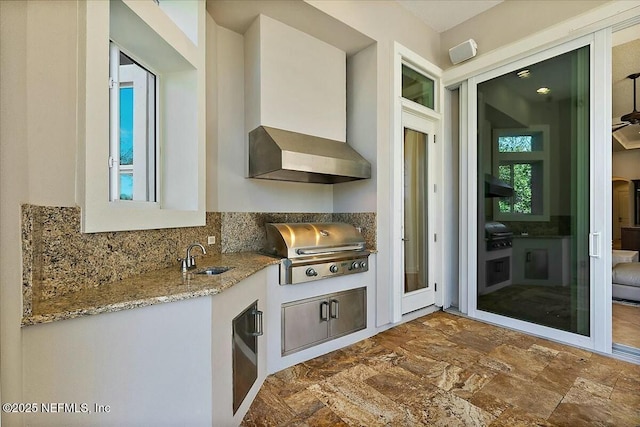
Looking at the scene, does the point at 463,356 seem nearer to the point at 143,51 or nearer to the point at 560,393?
the point at 560,393

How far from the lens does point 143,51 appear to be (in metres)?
1.98

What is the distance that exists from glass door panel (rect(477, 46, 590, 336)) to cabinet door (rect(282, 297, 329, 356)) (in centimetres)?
199

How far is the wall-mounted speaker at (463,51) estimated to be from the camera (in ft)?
10.4

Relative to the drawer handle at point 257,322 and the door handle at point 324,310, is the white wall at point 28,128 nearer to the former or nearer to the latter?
the drawer handle at point 257,322

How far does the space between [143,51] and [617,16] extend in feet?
12.1

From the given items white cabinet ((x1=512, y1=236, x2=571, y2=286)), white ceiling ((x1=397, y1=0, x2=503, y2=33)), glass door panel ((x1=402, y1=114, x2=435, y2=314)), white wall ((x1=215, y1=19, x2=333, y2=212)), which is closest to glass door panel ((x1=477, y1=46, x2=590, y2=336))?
white cabinet ((x1=512, y1=236, x2=571, y2=286))

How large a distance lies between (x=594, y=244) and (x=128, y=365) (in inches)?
136

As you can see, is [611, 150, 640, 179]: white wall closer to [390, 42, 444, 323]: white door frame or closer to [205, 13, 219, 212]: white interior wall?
[390, 42, 444, 323]: white door frame

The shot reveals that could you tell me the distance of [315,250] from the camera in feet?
8.16

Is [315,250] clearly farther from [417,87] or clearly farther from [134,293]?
[417,87]

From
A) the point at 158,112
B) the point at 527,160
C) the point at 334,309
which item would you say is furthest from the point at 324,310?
the point at 527,160

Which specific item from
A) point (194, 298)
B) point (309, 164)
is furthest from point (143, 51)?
point (194, 298)

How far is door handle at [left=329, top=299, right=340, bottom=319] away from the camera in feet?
8.43

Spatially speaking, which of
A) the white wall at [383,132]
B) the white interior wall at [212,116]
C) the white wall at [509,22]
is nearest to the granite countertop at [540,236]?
the white wall at [383,132]
